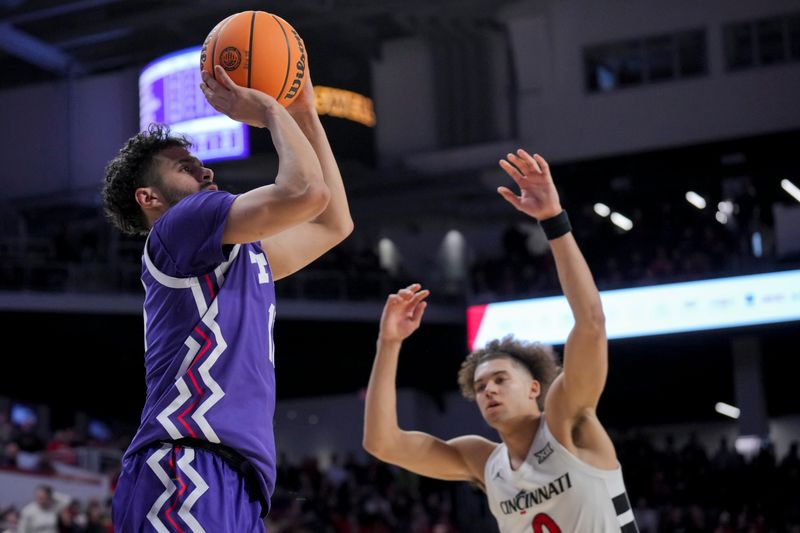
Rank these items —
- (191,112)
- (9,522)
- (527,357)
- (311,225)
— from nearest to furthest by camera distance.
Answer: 1. (311,225)
2. (527,357)
3. (9,522)
4. (191,112)

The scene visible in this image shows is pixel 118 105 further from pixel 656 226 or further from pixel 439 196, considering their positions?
pixel 656 226

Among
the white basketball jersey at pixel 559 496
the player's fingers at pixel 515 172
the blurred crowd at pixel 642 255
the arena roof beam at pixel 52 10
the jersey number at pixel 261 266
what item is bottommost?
the white basketball jersey at pixel 559 496

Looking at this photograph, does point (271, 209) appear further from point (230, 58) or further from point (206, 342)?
point (230, 58)

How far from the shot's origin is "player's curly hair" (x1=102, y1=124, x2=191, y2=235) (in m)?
3.36

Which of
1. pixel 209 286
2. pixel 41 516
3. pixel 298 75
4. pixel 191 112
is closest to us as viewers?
pixel 209 286

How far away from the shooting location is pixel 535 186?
3.88m

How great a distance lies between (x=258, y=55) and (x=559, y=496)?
2008 mm

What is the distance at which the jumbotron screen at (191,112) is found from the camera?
70.5ft

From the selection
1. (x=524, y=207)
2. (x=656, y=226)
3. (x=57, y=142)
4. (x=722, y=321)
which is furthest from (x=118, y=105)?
(x=524, y=207)

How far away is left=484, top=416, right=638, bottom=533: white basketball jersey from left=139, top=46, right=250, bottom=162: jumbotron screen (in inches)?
699

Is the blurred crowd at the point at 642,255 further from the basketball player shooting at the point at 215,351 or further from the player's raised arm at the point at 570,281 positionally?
the basketball player shooting at the point at 215,351

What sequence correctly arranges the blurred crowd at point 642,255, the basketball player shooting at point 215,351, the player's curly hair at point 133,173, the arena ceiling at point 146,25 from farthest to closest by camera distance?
the arena ceiling at point 146,25, the blurred crowd at point 642,255, the player's curly hair at point 133,173, the basketball player shooting at point 215,351

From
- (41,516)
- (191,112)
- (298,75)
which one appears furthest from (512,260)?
(298,75)

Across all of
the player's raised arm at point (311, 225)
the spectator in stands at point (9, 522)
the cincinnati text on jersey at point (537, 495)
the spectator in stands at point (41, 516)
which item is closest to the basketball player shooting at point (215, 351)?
the player's raised arm at point (311, 225)
